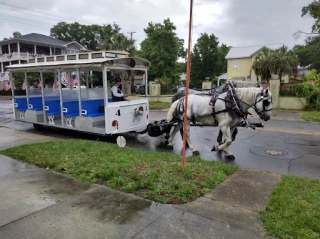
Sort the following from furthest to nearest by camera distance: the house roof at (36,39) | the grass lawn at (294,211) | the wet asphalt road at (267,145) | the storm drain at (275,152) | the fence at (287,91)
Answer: the house roof at (36,39)
the fence at (287,91)
the storm drain at (275,152)
the wet asphalt road at (267,145)
the grass lawn at (294,211)

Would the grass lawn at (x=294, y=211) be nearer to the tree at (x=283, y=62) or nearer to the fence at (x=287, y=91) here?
the fence at (x=287, y=91)

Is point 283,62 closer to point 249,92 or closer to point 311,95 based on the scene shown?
point 311,95

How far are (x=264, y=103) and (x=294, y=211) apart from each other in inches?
125

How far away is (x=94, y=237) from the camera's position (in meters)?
3.14

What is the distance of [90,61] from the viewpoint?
8.06 metres

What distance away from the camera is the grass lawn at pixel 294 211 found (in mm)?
3158

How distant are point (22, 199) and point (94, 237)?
5.62 ft

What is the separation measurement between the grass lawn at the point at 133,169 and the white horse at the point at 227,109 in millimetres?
1310

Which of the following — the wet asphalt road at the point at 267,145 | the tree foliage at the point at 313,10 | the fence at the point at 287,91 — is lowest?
the wet asphalt road at the point at 267,145

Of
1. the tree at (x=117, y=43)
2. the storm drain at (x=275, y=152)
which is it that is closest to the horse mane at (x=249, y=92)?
the storm drain at (x=275, y=152)

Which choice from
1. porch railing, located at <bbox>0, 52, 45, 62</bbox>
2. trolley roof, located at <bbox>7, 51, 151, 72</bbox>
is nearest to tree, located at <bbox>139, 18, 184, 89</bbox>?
porch railing, located at <bbox>0, 52, 45, 62</bbox>

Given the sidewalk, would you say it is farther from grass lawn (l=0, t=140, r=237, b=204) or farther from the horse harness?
the horse harness

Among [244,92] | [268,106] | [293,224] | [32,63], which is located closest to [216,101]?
[244,92]

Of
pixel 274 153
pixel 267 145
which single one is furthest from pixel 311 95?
pixel 274 153
